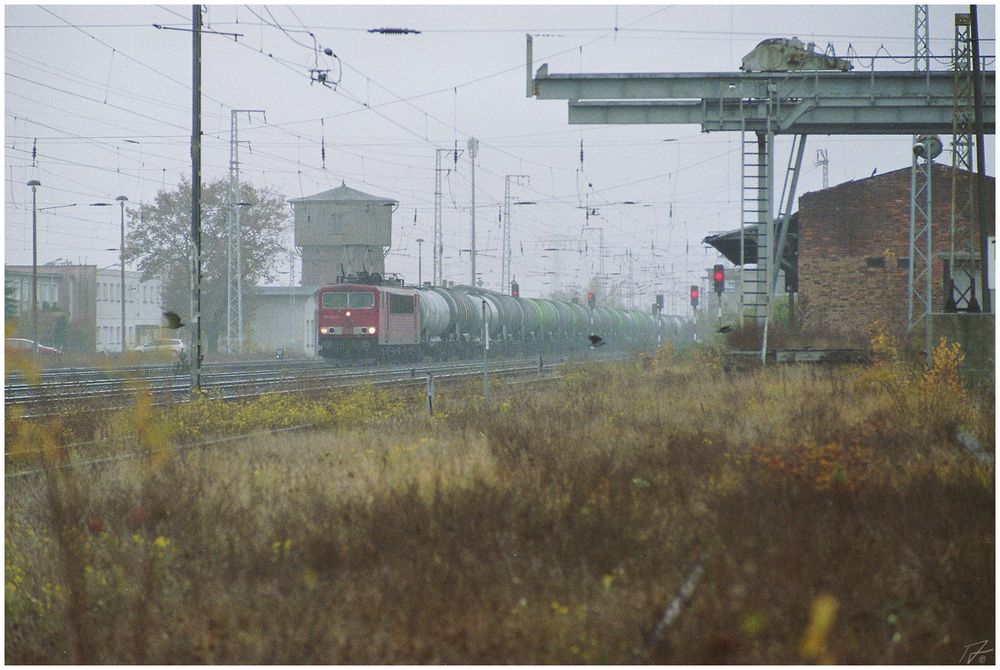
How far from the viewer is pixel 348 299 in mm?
35219

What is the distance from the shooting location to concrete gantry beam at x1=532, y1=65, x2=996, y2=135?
23.3 meters

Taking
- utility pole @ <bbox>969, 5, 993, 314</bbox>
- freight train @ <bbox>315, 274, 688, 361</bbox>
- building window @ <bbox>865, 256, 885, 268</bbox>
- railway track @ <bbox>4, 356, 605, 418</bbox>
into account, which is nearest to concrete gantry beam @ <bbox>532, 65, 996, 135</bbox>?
freight train @ <bbox>315, 274, 688, 361</bbox>

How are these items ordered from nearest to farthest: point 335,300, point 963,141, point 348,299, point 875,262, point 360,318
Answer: point 963,141 < point 875,262 < point 360,318 < point 348,299 < point 335,300

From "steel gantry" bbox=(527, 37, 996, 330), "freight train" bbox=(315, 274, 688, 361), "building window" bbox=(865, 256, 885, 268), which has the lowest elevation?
"freight train" bbox=(315, 274, 688, 361)

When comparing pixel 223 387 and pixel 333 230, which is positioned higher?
pixel 333 230

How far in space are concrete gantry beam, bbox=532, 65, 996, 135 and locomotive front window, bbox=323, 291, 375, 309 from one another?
42.8ft

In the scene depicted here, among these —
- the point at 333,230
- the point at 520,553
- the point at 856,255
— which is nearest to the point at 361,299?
the point at 856,255

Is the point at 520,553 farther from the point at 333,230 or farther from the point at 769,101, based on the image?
the point at 333,230

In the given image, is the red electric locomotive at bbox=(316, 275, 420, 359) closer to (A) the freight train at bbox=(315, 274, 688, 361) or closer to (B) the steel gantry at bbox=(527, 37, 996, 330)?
(A) the freight train at bbox=(315, 274, 688, 361)

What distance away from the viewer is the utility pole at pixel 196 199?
61.0 feet

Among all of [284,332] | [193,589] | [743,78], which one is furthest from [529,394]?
[284,332]

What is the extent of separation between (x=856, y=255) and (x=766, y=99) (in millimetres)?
10009

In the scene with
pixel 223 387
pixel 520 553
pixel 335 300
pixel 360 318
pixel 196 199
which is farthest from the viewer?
pixel 335 300

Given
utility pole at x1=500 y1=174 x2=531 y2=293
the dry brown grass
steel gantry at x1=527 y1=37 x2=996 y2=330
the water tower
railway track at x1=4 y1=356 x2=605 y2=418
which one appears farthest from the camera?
the water tower
